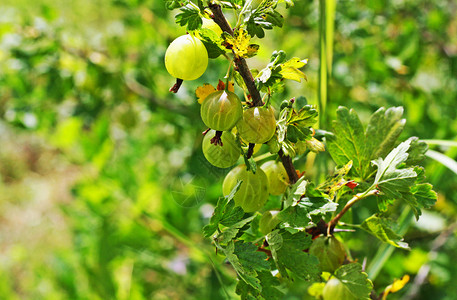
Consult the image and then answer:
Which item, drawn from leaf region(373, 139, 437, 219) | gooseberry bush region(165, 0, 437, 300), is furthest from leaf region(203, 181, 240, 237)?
leaf region(373, 139, 437, 219)

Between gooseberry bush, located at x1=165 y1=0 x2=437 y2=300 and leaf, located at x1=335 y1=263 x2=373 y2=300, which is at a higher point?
gooseberry bush, located at x1=165 y1=0 x2=437 y2=300

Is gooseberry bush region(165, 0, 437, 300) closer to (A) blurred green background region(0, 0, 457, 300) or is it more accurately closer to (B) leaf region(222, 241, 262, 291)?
(B) leaf region(222, 241, 262, 291)

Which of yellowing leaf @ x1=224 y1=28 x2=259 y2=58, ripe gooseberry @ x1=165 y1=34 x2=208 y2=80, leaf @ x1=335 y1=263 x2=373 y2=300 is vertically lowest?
leaf @ x1=335 y1=263 x2=373 y2=300

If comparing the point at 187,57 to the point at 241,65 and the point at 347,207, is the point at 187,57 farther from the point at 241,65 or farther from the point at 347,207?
the point at 347,207

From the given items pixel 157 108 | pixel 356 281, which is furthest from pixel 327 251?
pixel 157 108

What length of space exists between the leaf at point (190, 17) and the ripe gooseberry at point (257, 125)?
7cm

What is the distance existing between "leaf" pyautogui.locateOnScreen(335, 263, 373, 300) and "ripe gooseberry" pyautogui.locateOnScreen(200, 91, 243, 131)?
151 mm

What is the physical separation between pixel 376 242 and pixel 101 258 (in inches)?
24.3

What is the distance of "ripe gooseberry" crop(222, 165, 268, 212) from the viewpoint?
1.06 ft

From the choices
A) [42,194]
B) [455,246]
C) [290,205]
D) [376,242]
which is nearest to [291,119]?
[290,205]

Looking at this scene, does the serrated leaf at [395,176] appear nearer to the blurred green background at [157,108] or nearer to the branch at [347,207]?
the branch at [347,207]

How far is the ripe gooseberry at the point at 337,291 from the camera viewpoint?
1.09 ft

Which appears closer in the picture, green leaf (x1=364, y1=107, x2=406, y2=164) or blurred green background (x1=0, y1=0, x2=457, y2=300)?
green leaf (x1=364, y1=107, x2=406, y2=164)

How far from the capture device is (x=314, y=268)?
1.00 ft
